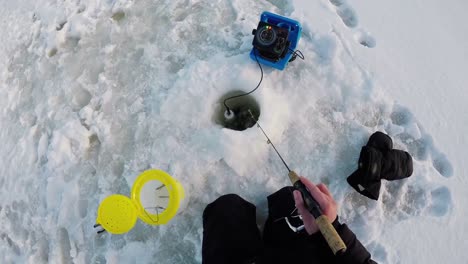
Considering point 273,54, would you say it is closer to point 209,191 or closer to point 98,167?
point 209,191

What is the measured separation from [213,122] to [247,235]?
0.86 meters

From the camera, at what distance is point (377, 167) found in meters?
2.12

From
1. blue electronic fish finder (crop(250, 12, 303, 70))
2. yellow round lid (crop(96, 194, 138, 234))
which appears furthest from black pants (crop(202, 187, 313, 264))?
blue electronic fish finder (crop(250, 12, 303, 70))

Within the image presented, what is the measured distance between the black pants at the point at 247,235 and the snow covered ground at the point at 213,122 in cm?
18

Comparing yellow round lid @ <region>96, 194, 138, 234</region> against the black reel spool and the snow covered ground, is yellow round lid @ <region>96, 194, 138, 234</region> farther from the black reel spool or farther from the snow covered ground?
the black reel spool

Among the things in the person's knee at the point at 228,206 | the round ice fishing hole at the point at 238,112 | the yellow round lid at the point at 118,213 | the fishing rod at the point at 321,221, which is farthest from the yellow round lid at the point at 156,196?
the fishing rod at the point at 321,221

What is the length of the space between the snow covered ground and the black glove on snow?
10cm

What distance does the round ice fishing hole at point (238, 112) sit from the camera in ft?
8.20

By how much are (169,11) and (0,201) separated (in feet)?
6.60

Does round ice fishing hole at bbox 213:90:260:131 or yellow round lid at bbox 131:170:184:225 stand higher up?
round ice fishing hole at bbox 213:90:260:131

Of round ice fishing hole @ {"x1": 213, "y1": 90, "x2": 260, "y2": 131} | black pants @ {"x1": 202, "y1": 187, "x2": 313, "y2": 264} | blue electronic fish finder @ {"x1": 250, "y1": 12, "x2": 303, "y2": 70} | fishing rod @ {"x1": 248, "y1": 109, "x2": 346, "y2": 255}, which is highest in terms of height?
blue electronic fish finder @ {"x1": 250, "y1": 12, "x2": 303, "y2": 70}

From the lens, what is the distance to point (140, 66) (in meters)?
2.73

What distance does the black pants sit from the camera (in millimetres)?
1870

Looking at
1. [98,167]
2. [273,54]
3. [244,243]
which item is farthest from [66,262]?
[273,54]
